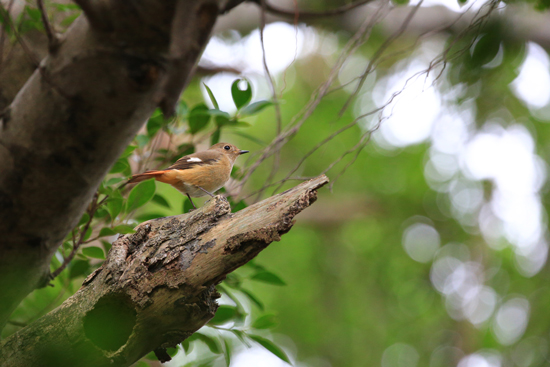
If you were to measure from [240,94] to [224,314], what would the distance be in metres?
1.45

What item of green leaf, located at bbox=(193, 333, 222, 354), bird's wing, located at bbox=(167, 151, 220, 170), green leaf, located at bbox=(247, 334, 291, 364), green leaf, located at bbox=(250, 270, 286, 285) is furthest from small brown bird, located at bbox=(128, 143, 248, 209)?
green leaf, located at bbox=(247, 334, 291, 364)

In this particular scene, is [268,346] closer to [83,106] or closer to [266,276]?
[266,276]

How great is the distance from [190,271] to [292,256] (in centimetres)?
763

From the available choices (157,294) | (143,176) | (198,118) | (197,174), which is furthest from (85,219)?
(197,174)

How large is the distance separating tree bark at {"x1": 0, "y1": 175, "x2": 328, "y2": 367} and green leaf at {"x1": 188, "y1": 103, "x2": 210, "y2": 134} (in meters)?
1.18

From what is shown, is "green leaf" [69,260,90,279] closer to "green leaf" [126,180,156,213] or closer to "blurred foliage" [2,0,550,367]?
"green leaf" [126,180,156,213]

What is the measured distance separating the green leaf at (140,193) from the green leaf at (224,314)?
820 mm

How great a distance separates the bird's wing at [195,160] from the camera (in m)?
3.99

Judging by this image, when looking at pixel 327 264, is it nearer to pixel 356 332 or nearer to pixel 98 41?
pixel 356 332

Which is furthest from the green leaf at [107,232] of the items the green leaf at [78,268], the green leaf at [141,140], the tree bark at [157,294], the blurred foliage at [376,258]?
the blurred foliage at [376,258]

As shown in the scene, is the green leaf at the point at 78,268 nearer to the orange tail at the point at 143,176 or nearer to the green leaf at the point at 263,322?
the orange tail at the point at 143,176

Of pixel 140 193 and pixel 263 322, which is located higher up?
pixel 140 193

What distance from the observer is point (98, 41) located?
1.22 meters

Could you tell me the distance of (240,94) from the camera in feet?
9.82
